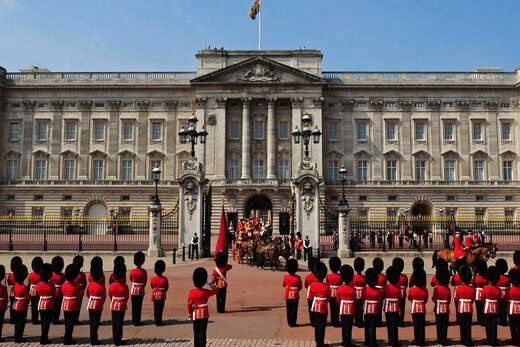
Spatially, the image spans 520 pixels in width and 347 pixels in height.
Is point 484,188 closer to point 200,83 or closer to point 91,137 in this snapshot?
point 200,83

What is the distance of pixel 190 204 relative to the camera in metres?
23.8

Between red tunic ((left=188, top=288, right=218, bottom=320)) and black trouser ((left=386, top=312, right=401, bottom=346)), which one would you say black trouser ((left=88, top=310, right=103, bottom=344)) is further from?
black trouser ((left=386, top=312, right=401, bottom=346))

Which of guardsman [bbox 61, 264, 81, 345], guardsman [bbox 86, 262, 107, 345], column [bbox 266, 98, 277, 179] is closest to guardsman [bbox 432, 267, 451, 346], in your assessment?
guardsman [bbox 86, 262, 107, 345]

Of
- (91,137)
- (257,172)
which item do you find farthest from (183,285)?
(91,137)

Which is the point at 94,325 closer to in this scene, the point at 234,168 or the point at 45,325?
the point at 45,325

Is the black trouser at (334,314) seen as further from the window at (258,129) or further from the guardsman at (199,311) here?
the window at (258,129)

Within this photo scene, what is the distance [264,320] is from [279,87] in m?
38.3

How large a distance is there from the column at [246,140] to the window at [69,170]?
18.9 m

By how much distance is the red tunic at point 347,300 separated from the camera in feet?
29.3

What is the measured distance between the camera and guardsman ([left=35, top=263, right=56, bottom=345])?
9.16m

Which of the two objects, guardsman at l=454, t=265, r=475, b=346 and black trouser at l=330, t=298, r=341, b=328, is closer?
guardsman at l=454, t=265, r=475, b=346

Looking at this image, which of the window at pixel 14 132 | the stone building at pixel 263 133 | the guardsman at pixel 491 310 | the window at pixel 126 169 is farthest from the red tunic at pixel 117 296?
the window at pixel 14 132

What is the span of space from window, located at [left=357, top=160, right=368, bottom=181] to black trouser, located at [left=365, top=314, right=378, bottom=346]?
3981 centimetres

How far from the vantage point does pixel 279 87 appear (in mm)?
47125
